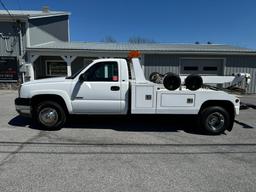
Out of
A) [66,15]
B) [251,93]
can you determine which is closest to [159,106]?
[251,93]

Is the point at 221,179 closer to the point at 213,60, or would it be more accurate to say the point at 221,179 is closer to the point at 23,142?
the point at 23,142

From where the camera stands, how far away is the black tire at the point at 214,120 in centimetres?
548

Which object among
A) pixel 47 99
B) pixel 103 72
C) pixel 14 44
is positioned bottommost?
pixel 47 99

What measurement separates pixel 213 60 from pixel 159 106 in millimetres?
11156

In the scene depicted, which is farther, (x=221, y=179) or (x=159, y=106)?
(x=159, y=106)

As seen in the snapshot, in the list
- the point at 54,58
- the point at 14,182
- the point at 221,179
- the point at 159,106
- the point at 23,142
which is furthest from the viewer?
the point at 54,58

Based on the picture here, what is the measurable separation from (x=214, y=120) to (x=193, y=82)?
4.03 feet

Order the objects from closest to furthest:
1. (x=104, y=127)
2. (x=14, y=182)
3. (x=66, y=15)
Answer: (x=14, y=182)
(x=104, y=127)
(x=66, y=15)

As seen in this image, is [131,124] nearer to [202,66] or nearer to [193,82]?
[193,82]

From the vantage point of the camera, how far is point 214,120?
5.55m

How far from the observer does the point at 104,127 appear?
20.0ft

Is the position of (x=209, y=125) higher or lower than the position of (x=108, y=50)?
lower

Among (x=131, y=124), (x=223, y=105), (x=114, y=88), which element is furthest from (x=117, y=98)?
(x=223, y=105)

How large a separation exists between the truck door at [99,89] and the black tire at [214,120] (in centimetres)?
235
